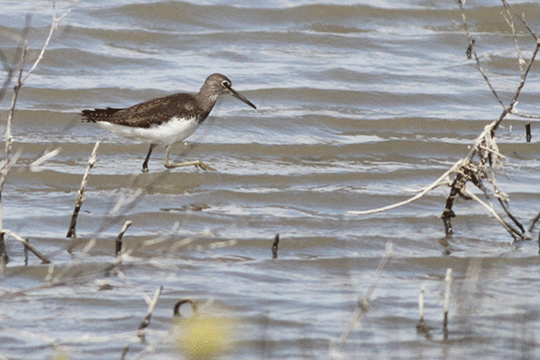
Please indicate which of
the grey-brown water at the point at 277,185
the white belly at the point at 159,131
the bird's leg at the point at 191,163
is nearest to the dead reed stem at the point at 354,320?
the grey-brown water at the point at 277,185

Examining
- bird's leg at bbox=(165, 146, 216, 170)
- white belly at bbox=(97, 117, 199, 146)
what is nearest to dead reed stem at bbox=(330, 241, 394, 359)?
bird's leg at bbox=(165, 146, 216, 170)

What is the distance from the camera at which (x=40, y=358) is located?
4.82 meters

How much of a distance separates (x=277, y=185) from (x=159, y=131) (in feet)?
3.82

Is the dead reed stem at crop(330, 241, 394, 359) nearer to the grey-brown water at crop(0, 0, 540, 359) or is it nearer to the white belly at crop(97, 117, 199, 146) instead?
the grey-brown water at crop(0, 0, 540, 359)

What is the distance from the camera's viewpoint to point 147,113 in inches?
347

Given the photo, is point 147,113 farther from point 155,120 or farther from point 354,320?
point 354,320

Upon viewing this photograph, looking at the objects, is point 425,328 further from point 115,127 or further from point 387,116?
point 387,116

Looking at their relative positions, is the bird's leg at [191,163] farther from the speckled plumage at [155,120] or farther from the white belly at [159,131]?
the white belly at [159,131]

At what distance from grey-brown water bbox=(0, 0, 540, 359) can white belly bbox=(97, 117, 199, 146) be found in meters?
0.35

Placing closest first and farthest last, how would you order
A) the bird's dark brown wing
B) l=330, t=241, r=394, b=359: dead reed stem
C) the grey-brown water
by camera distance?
1. l=330, t=241, r=394, b=359: dead reed stem
2. the grey-brown water
3. the bird's dark brown wing

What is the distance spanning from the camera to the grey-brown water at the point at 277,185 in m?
5.35

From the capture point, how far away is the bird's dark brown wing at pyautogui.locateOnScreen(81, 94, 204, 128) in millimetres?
8773

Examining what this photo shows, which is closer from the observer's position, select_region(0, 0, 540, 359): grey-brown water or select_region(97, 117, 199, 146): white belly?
select_region(0, 0, 540, 359): grey-brown water

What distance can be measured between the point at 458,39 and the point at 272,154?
5.12 m
